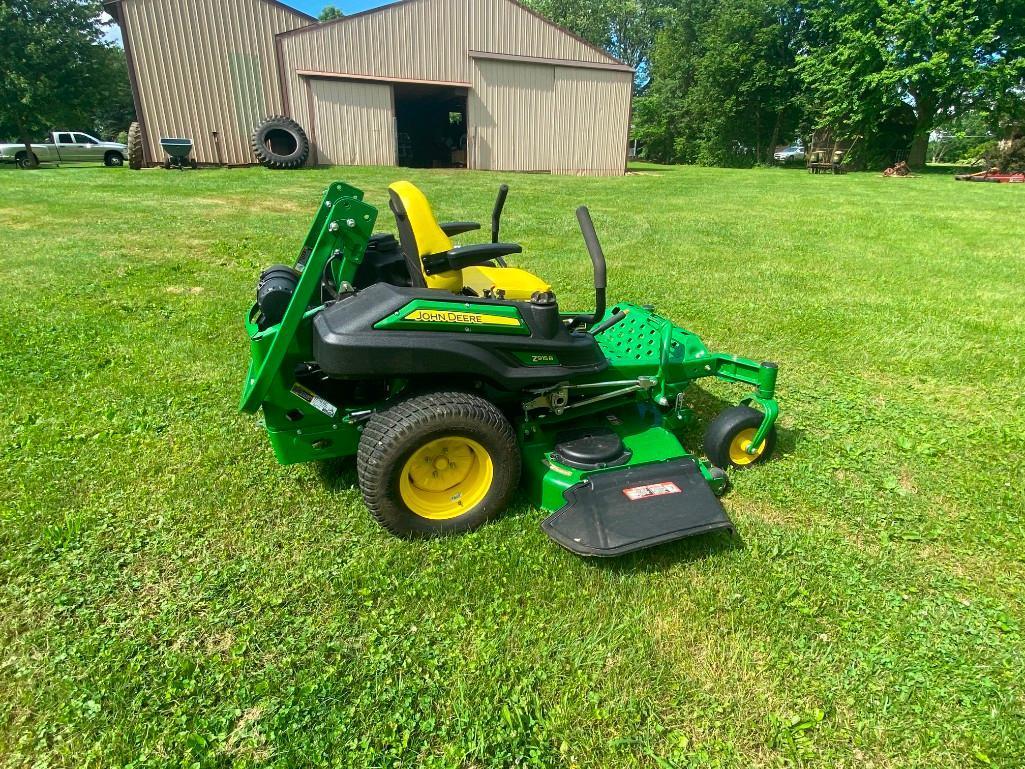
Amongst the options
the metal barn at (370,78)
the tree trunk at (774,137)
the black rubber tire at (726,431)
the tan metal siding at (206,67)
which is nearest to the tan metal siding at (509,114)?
the metal barn at (370,78)

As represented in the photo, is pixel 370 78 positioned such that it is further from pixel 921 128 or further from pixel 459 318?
pixel 921 128

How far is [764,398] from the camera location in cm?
342

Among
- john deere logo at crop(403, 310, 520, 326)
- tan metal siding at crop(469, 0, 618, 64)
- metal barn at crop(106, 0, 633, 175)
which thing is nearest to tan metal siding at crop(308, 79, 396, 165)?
metal barn at crop(106, 0, 633, 175)

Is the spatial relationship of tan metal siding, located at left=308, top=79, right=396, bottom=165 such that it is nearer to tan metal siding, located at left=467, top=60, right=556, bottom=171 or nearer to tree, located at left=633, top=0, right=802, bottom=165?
tan metal siding, located at left=467, top=60, right=556, bottom=171

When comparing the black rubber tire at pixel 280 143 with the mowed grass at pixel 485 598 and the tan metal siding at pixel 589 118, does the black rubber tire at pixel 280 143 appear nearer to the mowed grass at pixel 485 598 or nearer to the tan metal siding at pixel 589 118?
the tan metal siding at pixel 589 118

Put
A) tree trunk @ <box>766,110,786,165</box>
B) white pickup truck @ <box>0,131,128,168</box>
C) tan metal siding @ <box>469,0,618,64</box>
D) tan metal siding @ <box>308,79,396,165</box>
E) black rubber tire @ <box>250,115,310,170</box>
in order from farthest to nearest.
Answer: tree trunk @ <box>766,110,786,165</box>
white pickup truck @ <box>0,131,128,168</box>
tan metal siding @ <box>469,0,618,64</box>
tan metal siding @ <box>308,79,396,165</box>
black rubber tire @ <box>250,115,310,170</box>

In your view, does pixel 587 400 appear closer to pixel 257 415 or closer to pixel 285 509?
pixel 285 509

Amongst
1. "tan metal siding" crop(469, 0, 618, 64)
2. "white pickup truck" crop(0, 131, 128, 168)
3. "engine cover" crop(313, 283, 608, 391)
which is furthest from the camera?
"white pickup truck" crop(0, 131, 128, 168)

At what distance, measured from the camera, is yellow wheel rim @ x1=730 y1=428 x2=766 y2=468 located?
3408mm

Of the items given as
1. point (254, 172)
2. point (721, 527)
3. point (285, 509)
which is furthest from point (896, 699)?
point (254, 172)

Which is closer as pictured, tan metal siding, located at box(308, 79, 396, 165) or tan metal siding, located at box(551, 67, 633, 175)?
tan metal siding, located at box(308, 79, 396, 165)

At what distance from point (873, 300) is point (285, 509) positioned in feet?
21.3

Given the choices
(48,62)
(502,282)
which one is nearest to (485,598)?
(502,282)

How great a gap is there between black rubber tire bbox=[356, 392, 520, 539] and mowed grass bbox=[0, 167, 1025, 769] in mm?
131
